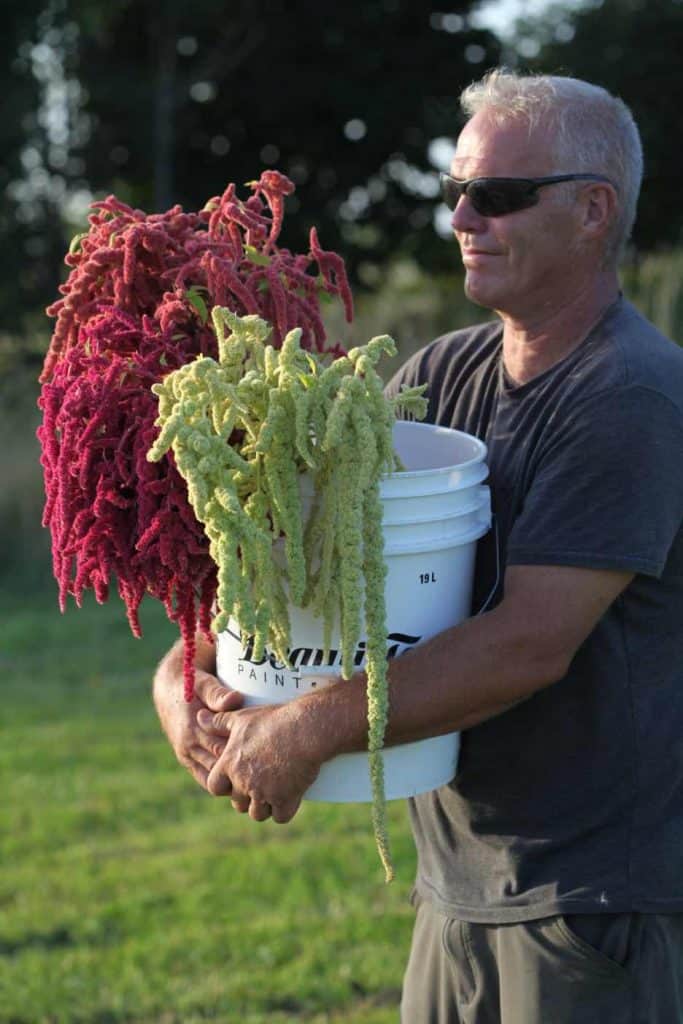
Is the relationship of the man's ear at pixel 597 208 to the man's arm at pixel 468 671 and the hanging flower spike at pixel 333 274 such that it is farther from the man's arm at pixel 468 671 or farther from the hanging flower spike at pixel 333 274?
the man's arm at pixel 468 671

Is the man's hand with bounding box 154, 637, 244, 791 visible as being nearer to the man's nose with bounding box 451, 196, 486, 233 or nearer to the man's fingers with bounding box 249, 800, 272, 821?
the man's fingers with bounding box 249, 800, 272, 821

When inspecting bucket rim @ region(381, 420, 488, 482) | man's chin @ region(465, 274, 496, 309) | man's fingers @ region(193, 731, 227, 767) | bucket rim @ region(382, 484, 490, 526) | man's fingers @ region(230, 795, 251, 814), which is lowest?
man's fingers @ region(230, 795, 251, 814)

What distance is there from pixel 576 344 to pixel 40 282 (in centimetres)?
1166

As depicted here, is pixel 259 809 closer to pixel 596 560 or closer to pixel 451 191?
pixel 596 560

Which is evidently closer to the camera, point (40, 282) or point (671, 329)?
point (671, 329)

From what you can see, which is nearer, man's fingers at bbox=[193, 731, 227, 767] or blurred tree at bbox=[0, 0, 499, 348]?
man's fingers at bbox=[193, 731, 227, 767]

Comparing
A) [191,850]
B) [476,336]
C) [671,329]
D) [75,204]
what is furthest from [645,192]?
[476,336]

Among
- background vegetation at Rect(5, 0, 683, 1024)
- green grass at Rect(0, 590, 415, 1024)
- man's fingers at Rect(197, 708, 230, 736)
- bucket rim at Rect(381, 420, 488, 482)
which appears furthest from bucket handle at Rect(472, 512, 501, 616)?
green grass at Rect(0, 590, 415, 1024)

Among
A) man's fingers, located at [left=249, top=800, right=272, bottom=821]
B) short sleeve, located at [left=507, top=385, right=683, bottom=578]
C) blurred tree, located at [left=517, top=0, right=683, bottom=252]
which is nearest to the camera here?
short sleeve, located at [left=507, top=385, right=683, bottom=578]

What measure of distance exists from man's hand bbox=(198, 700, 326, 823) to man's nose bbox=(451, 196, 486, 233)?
944 mm

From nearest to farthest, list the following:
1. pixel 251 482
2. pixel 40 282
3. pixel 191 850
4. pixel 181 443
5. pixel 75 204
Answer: pixel 181 443 < pixel 251 482 < pixel 191 850 < pixel 40 282 < pixel 75 204

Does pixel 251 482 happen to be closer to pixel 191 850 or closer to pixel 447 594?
pixel 447 594

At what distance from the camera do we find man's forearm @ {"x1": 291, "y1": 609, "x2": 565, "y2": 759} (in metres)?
2.17

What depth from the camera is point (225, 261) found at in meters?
2.23
